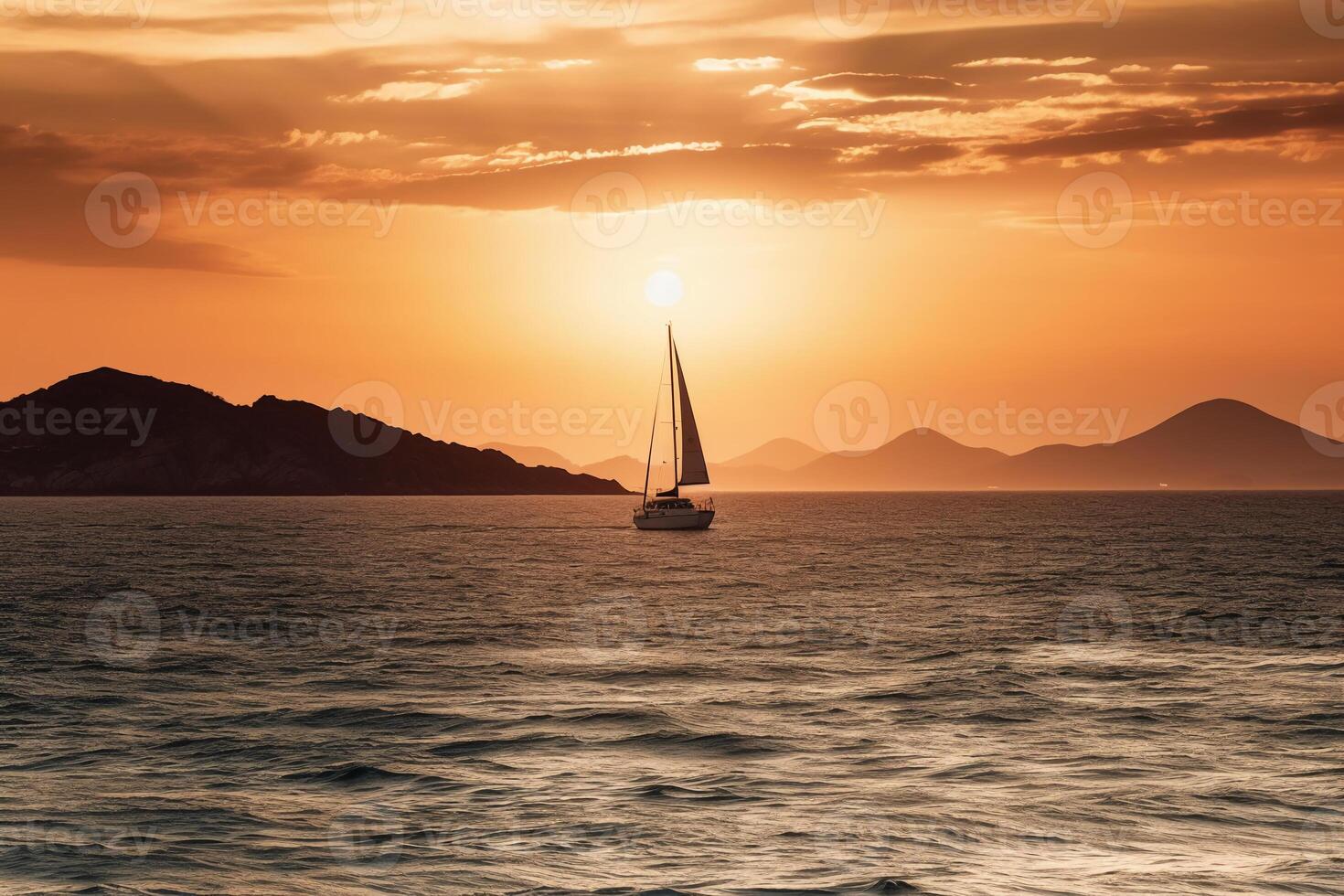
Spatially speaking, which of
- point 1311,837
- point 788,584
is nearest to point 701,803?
point 1311,837

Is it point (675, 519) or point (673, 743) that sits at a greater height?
point (675, 519)

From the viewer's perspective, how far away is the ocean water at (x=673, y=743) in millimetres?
19094

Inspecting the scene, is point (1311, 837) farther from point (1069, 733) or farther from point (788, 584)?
point (788, 584)

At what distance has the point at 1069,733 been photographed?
1169 inches

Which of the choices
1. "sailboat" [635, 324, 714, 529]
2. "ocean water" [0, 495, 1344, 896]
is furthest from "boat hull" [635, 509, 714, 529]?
"ocean water" [0, 495, 1344, 896]

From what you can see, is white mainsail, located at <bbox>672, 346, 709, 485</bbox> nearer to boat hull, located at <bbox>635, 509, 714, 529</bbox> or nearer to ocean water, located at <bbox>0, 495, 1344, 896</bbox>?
boat hull, located at <bbox>635, 509, 714, 529</bbox>

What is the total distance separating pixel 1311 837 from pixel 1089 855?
4.21 meters

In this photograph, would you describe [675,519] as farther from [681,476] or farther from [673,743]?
[673,743]

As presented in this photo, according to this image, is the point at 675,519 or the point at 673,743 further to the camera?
the point at 675,519

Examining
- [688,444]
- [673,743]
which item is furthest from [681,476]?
[673,743]

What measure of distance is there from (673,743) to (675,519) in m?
110

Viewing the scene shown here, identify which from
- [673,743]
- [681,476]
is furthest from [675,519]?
[673,743]

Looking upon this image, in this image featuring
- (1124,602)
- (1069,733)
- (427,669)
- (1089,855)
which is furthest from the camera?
(1124,602)

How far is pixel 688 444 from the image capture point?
422ft
